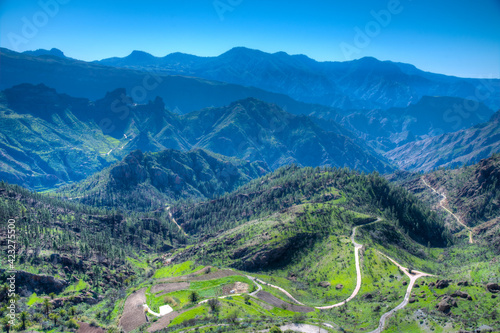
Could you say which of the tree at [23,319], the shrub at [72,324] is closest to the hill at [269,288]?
the shrub at [72,324]

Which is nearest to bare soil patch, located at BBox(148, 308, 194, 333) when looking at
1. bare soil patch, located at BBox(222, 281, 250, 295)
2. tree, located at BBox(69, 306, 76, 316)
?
bare soil patch, located at BBox(222, 281, 250, 295)

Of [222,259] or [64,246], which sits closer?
[64,246]

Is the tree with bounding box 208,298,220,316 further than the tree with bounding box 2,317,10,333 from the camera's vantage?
Yes

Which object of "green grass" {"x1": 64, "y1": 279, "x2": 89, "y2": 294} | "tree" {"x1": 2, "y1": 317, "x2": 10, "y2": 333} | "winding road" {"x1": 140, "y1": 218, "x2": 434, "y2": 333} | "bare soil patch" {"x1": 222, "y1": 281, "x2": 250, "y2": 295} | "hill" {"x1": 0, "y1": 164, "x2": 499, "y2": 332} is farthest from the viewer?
"green grass" {"x1": 64, "y1": 279, "x2": 89, "y2": 294}

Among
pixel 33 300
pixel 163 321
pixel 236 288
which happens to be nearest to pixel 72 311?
pixel 33 300

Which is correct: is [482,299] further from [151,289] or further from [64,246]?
[64,246]

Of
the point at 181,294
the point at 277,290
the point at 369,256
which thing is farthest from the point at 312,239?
the point at 181,294

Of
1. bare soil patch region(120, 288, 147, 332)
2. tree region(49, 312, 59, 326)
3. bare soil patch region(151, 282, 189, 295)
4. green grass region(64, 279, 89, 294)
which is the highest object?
tree region(49, 312, 59, 326)

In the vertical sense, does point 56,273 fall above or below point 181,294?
above

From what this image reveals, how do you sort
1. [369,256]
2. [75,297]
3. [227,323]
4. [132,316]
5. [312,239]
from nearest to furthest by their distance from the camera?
[227,323]
[132,316]
[75,297]
[369,256]
[312,239]

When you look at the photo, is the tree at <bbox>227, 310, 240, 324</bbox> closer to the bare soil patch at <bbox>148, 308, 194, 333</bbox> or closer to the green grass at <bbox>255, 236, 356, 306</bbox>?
the bare soil patch at <bbox>148, 308, 194, 333</bbox>

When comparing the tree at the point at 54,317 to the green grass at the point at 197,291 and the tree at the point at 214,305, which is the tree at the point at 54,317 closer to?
the green grass at the point at 197,291
